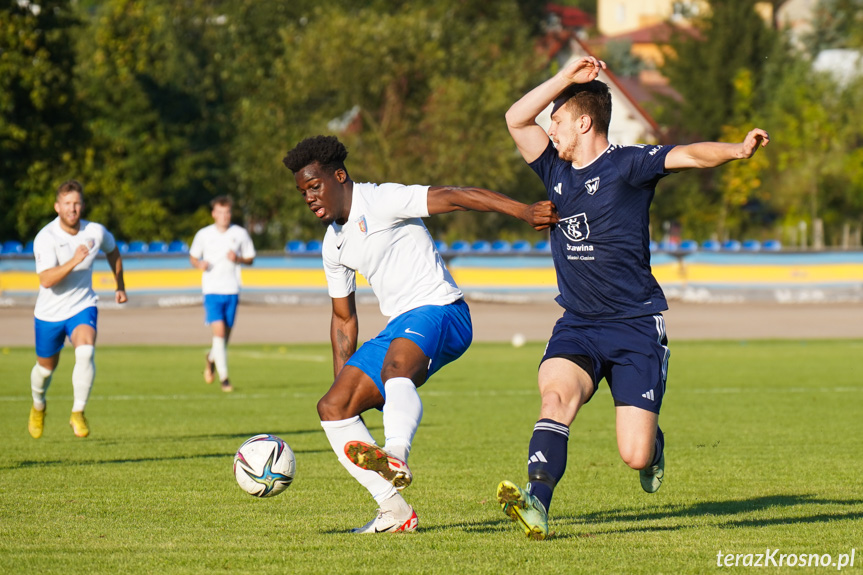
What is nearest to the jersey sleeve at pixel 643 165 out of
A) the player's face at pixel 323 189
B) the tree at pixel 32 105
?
the player's face at pixel 323 189

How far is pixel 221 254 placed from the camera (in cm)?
1672

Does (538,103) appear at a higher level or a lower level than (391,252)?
higher

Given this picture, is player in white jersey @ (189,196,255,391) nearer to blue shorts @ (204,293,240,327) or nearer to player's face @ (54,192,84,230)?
blue shorts @ (204,293,240,327)

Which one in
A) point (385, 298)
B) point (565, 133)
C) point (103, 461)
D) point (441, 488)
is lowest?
point (103, 461)

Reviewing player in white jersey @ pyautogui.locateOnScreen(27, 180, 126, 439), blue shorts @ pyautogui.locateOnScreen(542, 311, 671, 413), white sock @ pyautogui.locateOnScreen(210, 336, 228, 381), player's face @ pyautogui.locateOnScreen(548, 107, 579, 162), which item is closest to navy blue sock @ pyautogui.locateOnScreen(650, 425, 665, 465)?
blue shorts @ pyautogui.locateOnScreen(542, 311, 671, 413)

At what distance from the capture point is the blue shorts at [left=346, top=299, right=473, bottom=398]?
6.57 m

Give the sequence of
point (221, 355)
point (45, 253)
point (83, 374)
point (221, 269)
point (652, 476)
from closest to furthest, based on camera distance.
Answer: point (652, 476) < point (45, 253) < point (83, 374) < point (221, 355) < point (221, 269)

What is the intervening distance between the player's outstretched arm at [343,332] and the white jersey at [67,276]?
4.75 m

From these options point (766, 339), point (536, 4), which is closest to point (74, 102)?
point (766, 339)

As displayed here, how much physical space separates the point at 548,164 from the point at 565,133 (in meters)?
0.23

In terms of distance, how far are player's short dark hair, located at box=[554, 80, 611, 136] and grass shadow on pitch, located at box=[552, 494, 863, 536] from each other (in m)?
2.23

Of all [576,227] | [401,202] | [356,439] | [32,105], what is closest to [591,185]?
A: [576,227]

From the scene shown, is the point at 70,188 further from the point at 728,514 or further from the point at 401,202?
the point at 728,514

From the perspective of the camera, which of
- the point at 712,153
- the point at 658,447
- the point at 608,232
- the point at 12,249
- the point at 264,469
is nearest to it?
the point at 712,153
